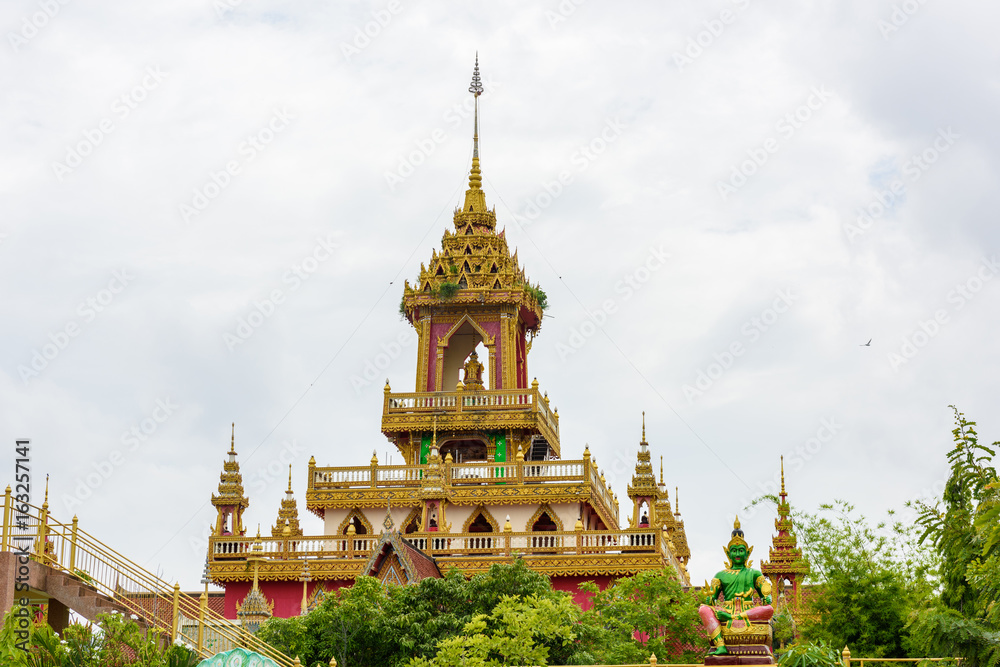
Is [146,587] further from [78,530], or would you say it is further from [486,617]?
[486,617]

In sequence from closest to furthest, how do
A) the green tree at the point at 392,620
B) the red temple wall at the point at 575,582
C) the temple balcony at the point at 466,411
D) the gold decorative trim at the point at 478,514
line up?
the green tree at the point at 392,620
the red temple wall at the point at 575,582
the gold decorative trim at the point at 478,514
the temple balcony at the point at 466,411

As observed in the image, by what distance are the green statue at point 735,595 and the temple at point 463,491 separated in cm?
1774

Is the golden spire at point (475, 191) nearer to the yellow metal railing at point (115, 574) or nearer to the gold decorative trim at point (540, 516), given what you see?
the gold decorative trim at point (540, 516)

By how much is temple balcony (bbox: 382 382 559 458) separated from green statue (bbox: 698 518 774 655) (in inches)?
1122

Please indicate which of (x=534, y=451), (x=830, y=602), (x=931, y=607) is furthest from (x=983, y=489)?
(x=534, y=451)

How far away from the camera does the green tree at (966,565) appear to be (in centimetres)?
2717

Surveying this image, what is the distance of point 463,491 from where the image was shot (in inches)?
2114

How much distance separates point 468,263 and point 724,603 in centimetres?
3507

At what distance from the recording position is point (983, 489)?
30.9 metres

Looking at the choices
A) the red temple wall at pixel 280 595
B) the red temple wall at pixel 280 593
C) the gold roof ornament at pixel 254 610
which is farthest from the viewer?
the red temple wall at pixel 280 595

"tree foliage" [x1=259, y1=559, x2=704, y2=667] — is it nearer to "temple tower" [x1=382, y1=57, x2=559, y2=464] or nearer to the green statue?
the green statue

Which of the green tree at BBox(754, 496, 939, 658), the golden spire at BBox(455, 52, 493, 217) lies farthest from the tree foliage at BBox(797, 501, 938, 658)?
the golden spire at BBox(455, 52, 493, 217)

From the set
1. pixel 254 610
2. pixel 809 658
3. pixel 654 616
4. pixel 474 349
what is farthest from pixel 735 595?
pixel 474 349

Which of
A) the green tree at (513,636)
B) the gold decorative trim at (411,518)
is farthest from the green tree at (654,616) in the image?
the gold decorative trim at (411,518)
